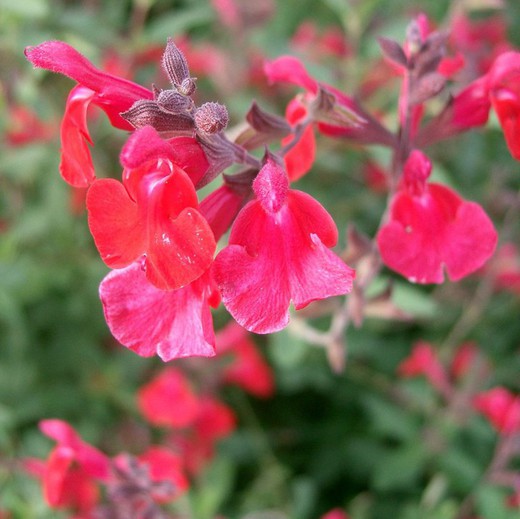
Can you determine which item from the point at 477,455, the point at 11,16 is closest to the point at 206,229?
the point at 11,16

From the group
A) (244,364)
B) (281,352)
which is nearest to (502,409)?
(281,352)

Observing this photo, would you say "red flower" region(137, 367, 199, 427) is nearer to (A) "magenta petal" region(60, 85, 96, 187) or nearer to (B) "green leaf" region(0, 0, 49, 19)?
(B) "green leaf" region(0, 0, 49, 19)

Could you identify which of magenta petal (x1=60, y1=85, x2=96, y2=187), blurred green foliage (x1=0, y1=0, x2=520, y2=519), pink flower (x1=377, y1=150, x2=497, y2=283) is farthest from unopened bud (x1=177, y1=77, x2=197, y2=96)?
blurred green foliage (x1=0, y1=0, x2=520, y2=519)

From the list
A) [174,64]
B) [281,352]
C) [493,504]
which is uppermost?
[174,64]

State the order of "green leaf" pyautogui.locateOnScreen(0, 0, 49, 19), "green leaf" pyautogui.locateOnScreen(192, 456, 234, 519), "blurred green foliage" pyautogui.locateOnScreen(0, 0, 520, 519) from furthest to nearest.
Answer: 1. "blurred green foliage" pyautogui.locateOnScreen(0, 0, 520, 519)
2. "green leaf" pyautogui.locateOnScreen(192, 456, 234, 519)
3. "green leaf" pyautogui.locateOnScreen(0, 0, 49, 19)

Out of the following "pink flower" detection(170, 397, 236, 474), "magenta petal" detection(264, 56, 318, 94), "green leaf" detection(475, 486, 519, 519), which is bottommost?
"pink flower" detection(170, 397, 236, 474)

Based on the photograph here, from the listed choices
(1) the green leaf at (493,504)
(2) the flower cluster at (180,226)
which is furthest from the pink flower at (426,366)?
(2) the flower cluster at (180,226)

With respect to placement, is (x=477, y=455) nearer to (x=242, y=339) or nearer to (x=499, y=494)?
(x=499, y=494)

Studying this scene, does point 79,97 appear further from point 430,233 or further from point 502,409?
point 502,409
